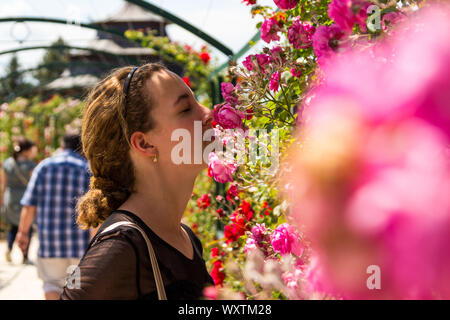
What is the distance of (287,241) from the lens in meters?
1.12

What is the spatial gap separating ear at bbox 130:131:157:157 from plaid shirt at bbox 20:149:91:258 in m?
2.69

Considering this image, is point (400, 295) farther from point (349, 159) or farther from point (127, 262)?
point (127, 262)

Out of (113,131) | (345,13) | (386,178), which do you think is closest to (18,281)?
(113,131)

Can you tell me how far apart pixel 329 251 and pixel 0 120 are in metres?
15.3

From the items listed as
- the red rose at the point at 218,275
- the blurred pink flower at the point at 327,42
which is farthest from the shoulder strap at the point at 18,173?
the blurred pink flower at the point at 327,42

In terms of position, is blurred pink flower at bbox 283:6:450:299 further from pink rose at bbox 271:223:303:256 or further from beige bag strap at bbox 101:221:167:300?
beige bag strap at bbox 101:221:167:300

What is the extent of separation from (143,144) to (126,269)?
500 mm

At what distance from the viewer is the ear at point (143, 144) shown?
1.58m

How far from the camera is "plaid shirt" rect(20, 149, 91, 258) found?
4129 millimetres

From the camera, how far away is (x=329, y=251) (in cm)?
44

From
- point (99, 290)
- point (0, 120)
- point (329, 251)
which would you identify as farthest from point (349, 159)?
point (0, 120)

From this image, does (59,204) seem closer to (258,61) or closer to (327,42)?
(258,61)

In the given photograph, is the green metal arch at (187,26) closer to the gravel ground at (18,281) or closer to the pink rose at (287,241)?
the pink rose at (287,241)

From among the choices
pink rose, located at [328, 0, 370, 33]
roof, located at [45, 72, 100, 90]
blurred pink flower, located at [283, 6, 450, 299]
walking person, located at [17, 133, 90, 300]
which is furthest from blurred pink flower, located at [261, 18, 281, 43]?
roof, located at [45, 72, 100, 90]
